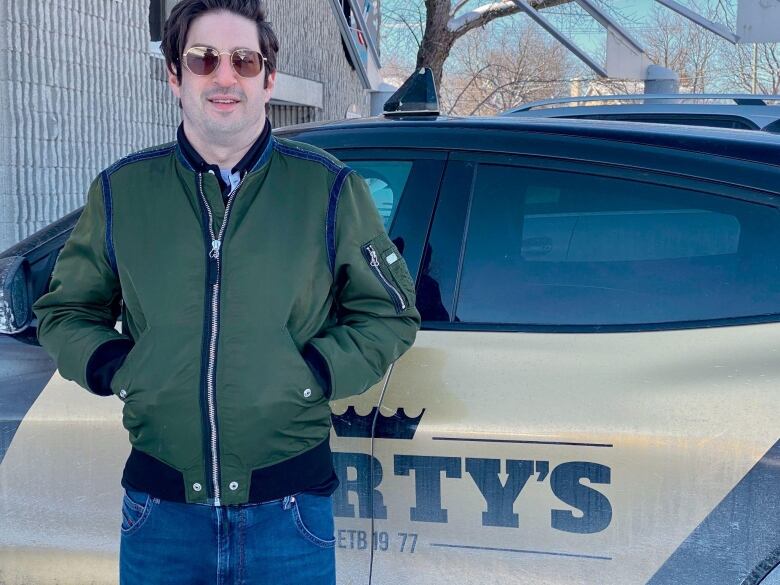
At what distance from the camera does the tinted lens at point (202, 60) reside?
1.83 meters

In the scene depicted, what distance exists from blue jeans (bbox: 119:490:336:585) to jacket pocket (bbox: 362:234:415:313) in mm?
403

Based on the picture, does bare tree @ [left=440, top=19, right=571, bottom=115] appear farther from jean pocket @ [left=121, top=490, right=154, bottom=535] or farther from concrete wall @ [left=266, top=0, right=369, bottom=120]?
jean pocket @ [left=121, top=490, right=154, bottom=535]

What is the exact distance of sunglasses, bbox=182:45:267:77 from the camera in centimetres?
183

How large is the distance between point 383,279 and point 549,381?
1.99ft

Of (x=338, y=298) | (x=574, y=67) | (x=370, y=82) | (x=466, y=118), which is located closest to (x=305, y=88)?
(x=370, y=82)

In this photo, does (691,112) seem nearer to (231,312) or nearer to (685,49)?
(231,312)

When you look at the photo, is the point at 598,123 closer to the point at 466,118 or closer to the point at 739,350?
the point at 466,118

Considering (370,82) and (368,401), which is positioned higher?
(370,82)

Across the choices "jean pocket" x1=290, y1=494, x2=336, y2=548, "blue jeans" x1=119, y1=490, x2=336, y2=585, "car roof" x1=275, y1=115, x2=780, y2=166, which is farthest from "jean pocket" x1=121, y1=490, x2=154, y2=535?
"car roof" x1=275, y1=115, x2=780, y2=166

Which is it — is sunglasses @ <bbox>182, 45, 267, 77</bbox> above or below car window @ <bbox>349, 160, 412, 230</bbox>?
above

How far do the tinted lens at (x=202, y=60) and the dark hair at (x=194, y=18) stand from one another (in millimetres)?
38

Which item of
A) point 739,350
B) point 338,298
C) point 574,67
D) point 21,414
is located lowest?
point 21,414

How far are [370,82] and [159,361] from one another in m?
15.1

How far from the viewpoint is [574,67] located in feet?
97.8
